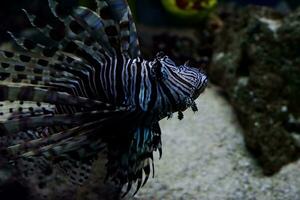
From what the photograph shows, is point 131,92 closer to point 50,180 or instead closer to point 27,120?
point 27,120

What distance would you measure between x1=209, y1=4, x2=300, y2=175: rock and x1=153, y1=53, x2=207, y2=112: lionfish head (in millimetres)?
1872

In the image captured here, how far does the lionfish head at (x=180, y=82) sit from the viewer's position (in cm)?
270

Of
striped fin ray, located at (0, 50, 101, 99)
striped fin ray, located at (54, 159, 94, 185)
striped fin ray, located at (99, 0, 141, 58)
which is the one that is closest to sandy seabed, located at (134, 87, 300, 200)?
striped fin ray, located at (54, 159, 94, 185)

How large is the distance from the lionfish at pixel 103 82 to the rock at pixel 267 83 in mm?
1870

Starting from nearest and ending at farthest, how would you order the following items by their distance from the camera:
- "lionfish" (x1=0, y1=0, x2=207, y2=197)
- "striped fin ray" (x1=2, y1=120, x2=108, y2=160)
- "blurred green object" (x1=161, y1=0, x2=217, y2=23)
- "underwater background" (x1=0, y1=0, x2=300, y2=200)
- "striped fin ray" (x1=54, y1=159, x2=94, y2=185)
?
"striped fin ray" (x1=2, y1=120, x2=108, y2=160) → "lionfish" (x1=0, y1=0, x2=207, y2=197) → "striped fin ray" (x1=54, y1=159, x2=94, y2=185) → "underwater background" (x1=0, y1=0, x2=300, y2=200) → "blurred green object" (x1=161, y1=0, x2=217, y2=23)

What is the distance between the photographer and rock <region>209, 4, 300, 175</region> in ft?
14.1

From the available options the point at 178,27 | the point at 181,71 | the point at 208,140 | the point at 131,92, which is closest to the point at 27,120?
the point at 131,92

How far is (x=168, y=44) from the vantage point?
23.1 feet

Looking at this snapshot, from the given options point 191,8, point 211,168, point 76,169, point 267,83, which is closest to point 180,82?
point 76,169

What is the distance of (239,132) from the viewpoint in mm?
4770

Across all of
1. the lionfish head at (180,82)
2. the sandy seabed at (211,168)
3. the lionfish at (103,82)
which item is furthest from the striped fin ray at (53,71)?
the sandy seabed at (211,168)

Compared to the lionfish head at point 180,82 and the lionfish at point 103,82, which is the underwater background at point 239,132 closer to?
the lionfish at point 103,82

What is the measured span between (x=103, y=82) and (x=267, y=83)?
2458 mm

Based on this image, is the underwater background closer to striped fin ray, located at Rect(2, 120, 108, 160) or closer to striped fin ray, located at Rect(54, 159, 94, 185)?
striped fin ray, located at Rect(54, 159, 94, 185)
